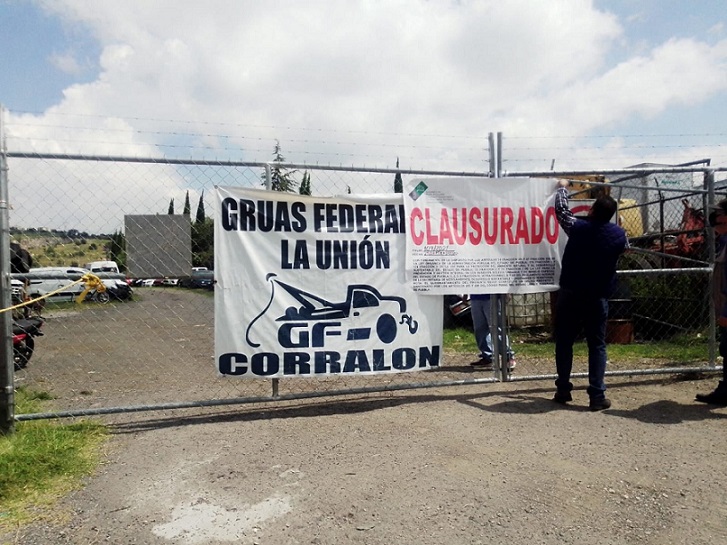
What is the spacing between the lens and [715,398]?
194 inches

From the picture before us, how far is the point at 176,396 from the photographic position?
552 cm

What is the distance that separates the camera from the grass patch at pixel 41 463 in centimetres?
329

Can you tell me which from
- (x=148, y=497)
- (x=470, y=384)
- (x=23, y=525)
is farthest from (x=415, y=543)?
(x=470, y=384)

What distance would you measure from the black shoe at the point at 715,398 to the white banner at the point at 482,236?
1.63m

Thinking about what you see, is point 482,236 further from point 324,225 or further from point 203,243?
point 203,243

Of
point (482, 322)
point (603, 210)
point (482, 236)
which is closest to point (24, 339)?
point (482, 322)

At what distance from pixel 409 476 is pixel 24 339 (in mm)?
5940

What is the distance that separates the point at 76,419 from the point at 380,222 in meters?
3.10

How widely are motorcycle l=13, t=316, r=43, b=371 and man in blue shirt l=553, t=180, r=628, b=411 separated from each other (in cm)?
604

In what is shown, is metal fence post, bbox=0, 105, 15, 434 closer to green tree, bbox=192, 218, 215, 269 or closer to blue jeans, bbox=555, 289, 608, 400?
green tree, bbox=192, 218, 215, 269

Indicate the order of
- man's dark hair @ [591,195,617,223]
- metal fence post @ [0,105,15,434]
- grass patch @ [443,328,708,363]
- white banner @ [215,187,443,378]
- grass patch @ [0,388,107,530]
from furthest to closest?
1. grass patch @ [443,328,708,363]
2. man's dark hair @ [591,195,617,223]
3. white banner @ [215,187,443,378]
4. metal fence post @ [0,105,15,434]
5. grass patch @ [0,388,107,530]

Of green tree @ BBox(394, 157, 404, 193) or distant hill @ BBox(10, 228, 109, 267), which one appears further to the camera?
green tree @ BBox(394, 157, 404, 193)

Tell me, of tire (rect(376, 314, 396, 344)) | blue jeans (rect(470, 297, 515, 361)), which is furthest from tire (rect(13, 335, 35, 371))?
blue jeans (rect(470, 297, 515, 361))

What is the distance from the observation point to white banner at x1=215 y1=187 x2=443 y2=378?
4582 millimetres
